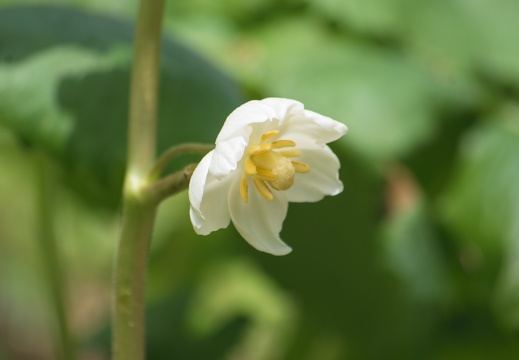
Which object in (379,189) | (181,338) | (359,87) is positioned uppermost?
(359,87)

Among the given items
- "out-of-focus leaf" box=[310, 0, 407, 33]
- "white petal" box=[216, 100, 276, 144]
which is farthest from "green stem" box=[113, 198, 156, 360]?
"out-of-focus leaf" box=[310, 0, 407, 33]

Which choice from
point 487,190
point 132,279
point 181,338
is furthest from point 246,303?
point 132,279

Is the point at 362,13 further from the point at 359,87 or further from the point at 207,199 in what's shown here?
the point at 207,199

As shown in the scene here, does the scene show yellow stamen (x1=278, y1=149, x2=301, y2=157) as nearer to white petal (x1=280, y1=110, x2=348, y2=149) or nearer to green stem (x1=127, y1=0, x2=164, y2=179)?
white petal (x1=280, y1=110, x2=348, y2=149)

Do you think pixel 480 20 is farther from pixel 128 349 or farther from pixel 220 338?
pixel 128 349

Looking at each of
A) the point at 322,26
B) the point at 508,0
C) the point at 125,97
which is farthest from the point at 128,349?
the point at 508,0

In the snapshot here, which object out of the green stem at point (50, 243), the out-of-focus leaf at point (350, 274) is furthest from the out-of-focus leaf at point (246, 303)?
the green stem at point (50, 243)
